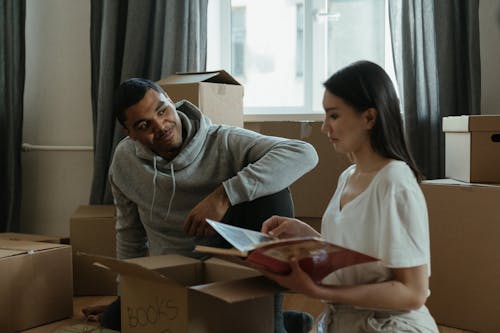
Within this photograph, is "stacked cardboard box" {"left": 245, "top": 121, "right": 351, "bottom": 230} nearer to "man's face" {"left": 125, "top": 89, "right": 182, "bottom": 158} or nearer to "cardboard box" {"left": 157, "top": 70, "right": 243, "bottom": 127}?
"cardboard box" {"left": 157, "top": 70, "right": 243, "bottom": 127}

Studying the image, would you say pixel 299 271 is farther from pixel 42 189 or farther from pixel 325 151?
pixel 42 189

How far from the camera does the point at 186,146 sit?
1830mm

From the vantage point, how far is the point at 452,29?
8.33 ft

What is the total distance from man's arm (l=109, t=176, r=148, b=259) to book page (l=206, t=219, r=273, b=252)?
820 millimetres

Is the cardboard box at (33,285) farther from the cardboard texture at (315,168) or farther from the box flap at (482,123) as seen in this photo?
the box flap at (482,123)

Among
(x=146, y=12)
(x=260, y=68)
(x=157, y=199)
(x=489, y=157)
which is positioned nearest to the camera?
(x=157, y=199)

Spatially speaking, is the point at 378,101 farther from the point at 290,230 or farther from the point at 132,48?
the point at 132,48

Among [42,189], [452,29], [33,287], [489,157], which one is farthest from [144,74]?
[489,157]

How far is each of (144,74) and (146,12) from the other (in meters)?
0.29

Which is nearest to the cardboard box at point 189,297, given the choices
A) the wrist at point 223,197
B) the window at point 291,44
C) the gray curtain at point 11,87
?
the wrist at point 223,197

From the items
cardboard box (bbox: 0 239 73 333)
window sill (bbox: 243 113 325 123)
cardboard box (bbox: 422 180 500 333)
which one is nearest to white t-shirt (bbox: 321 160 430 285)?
cardboard box (bbox: 422 180 500 333)

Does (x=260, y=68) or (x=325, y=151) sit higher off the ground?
(x=260, y=68)

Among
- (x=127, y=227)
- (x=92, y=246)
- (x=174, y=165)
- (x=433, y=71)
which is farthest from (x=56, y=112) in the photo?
(x=433, y=71)

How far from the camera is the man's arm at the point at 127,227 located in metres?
1.93
